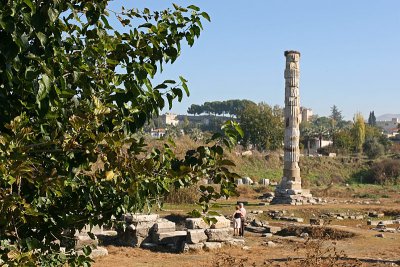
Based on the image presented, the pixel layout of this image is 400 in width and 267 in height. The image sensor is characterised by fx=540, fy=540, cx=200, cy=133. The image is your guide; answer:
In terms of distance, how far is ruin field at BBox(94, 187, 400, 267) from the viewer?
12.6 meters

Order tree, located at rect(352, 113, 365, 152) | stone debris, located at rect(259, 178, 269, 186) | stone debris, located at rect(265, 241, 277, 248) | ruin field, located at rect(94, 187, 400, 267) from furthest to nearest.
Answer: tree, located at rect(352, 113, 365, 152)
stone debris, located at rect(259, 178, 269, 186)
stone debris, located at rect(265, 241, 277, 248)
ruin field, located at rect(94, 187, 400, 267)

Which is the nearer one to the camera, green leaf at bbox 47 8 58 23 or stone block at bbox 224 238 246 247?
green leaf at bbox 47 8 58 23

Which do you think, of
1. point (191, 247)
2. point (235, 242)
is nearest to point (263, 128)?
point (235, 242)

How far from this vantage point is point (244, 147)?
6312 cm

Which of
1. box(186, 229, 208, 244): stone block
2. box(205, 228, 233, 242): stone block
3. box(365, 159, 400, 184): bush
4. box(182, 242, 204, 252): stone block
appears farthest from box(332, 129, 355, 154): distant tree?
box(182, 242, 204, 252): stone block

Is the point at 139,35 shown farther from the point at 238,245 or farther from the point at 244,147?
the point at 244,147

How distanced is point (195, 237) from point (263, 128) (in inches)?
1865

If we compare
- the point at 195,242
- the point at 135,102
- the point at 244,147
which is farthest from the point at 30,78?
the point at 244,147

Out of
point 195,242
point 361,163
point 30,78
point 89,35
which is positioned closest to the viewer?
point 30,78

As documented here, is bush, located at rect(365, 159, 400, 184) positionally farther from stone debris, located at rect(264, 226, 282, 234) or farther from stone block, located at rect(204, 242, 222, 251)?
stone block, located at rect(204, 242, 222, 251)

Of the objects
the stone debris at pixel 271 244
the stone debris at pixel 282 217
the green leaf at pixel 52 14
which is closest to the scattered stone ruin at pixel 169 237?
the stone debris at pixel 271 244

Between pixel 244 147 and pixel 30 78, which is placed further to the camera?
pixel 244 147

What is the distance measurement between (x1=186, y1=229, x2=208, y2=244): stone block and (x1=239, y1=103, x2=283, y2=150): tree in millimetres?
46699

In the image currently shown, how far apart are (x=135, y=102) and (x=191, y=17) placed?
86 cm
